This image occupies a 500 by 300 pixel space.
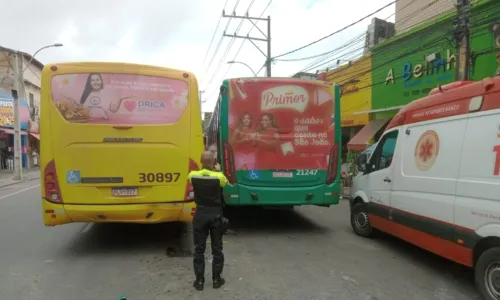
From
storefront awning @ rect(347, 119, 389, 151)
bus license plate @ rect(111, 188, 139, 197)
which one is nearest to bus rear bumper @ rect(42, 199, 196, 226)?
bus license plate @ rect(111, 188, 139, 197)

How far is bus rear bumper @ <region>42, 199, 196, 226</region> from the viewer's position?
5707mm

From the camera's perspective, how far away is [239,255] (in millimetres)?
6094

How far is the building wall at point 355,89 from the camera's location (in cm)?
1845

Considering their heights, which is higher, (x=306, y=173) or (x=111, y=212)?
(x=306, y=173)

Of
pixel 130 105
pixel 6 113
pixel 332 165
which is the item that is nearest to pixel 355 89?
pixel 332 165

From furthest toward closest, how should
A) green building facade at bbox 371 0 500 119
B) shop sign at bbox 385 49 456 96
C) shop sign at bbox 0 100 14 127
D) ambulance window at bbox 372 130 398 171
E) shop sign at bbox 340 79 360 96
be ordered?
shop sign at bbox 0 100 14 127 → shop sign at bbox 340 79 360 96 → shop sign at bbox 385 49 456 96 → green building facade at bbox 371 0 500 119 → ambulance window at bbox 372 130 398 171

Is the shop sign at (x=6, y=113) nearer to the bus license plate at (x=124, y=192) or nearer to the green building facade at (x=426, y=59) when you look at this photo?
the green building facade at (x=426, y=59)

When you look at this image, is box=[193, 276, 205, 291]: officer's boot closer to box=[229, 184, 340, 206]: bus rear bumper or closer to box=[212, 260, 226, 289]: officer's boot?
box=[212, 260, 226, 289]: officer's boot

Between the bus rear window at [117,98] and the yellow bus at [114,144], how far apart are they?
0.04 feet

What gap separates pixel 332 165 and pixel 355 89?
42.0 ft

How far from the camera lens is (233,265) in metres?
5.56

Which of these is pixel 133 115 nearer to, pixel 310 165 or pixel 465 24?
pixel 310 165

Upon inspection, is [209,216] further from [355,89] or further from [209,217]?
[355,89]

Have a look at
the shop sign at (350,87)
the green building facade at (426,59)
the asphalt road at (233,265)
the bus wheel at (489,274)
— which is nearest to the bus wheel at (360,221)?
the asphalt road at (233,265)
